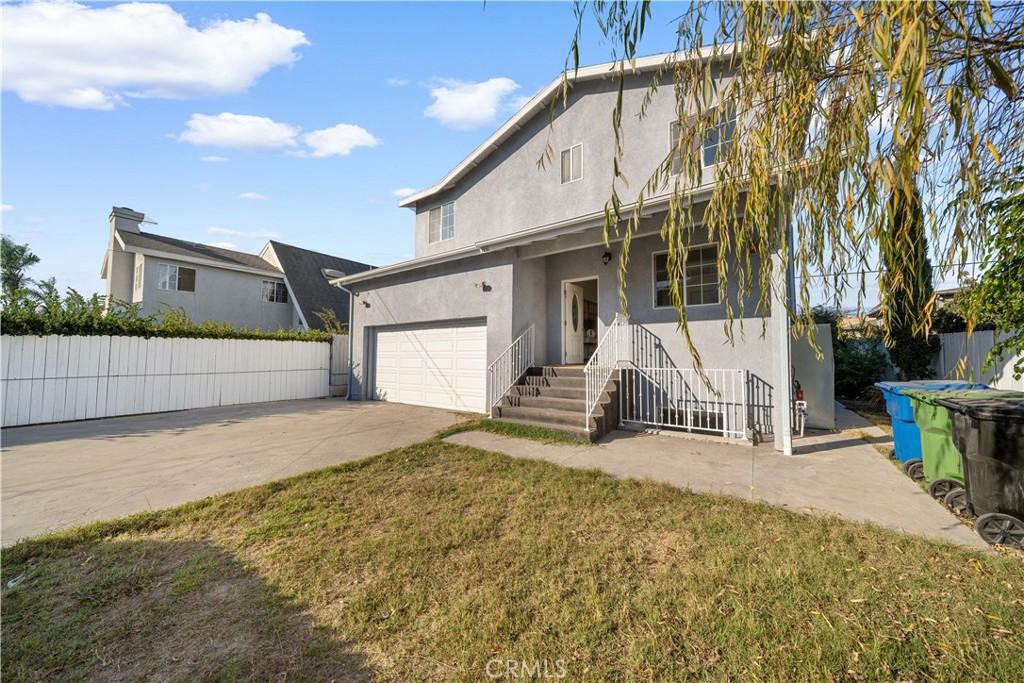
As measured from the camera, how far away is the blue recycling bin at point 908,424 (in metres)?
4.54

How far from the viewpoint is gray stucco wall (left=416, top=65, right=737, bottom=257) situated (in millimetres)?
8617

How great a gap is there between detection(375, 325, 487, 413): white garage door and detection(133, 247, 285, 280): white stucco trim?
9.16 metres

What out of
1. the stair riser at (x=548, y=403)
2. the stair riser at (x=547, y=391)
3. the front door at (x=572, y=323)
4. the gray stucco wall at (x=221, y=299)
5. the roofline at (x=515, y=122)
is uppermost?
the roofline at (x=515, y=122)

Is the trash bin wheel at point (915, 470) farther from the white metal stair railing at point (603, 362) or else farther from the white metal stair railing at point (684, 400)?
the white metal stair railing at point (603, 362)

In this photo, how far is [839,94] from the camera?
2.13 metres

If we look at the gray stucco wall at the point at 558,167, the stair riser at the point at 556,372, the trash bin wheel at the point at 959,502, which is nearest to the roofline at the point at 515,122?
the gray stucco wall at the point at 558,167

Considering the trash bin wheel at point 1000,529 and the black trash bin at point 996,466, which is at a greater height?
the black trash bin at point 996,466

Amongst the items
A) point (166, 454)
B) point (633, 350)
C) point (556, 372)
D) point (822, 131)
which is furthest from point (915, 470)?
point (166, 454)

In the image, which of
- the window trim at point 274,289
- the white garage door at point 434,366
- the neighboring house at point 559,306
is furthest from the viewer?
the window trim at point 274,289

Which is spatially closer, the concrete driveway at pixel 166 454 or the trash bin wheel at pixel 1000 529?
the trash bin wheel at pixel 1000 529

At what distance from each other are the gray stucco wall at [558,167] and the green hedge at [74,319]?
754cm

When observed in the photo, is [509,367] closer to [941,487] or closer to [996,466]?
[941,487]

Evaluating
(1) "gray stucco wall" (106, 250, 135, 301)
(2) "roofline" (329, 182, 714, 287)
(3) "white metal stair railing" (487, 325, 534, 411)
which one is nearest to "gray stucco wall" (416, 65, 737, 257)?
(2) "roofline" (329, 182, 714, 287)

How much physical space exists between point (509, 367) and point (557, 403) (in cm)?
162
